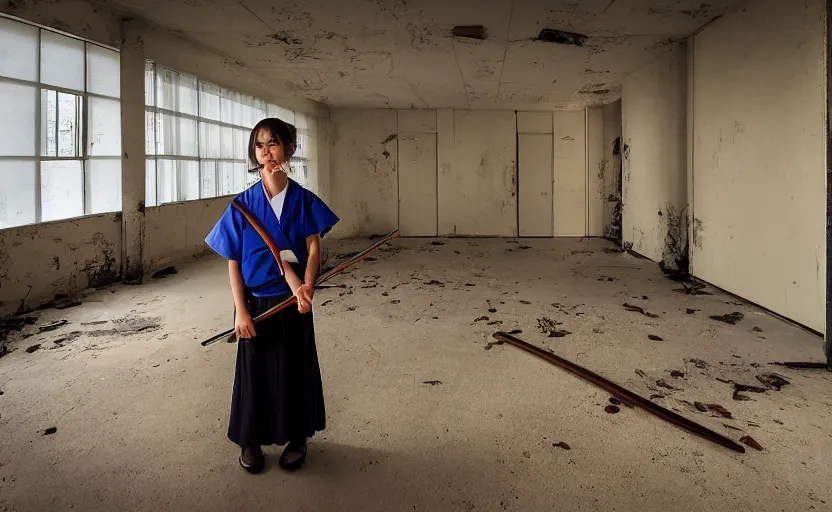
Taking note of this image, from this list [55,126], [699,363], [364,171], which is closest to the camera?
[699,363]

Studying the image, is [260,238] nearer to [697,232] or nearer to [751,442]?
[751,442]

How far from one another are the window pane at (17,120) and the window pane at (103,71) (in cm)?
74

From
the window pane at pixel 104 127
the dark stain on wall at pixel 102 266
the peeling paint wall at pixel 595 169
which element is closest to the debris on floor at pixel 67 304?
the dark stain on wall at pixel 102 266

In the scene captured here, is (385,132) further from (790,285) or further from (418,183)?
(790,285)

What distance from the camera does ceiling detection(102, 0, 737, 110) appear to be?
455 cm

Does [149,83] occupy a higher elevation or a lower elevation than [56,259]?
higher

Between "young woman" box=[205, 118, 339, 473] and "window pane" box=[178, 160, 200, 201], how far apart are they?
16.7 ft

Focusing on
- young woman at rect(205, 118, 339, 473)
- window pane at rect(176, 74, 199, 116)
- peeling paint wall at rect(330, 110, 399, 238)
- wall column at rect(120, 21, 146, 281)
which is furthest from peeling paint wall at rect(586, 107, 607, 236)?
young woman at rect(205, 118, 339, 473)

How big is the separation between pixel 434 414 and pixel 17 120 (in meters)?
4.01

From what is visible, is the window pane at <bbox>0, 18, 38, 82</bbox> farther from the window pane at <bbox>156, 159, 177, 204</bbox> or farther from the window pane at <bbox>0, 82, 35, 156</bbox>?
the window pane at <bbox>156, 159, 177, 204</bbox>

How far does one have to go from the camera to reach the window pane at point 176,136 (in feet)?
18.9

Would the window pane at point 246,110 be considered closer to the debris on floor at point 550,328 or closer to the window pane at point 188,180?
the window pane at point 188,180

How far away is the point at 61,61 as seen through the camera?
435cm

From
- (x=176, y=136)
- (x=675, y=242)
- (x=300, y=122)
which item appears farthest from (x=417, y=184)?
(x=675, y=242)
